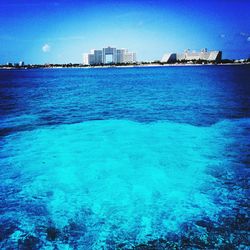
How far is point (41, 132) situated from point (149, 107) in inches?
429

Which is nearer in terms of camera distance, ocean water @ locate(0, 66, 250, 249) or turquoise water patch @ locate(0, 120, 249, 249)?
ocean water @ locate(0, 66, 250, 249)

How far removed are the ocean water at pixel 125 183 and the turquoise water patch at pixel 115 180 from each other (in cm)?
3

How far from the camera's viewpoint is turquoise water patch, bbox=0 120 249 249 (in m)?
6.61

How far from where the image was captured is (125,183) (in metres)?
9.27

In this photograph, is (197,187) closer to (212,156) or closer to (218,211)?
(218,211)

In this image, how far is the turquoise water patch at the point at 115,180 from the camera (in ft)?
21.7

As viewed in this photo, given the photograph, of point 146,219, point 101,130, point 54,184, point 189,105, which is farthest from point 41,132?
point 189,105

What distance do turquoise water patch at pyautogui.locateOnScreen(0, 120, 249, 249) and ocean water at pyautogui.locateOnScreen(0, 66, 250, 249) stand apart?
3cm

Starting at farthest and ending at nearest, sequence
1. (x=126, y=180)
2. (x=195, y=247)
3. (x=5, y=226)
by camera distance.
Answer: (x=126, y=180)
(x=5, y=226)
(x=195, y=247)

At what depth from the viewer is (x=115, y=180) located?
952 centimetres

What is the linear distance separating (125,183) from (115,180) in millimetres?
444

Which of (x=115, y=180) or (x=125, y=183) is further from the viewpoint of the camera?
(x=115, y=180)

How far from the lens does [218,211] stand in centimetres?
700

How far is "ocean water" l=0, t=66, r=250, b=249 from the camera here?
6.10 meters
